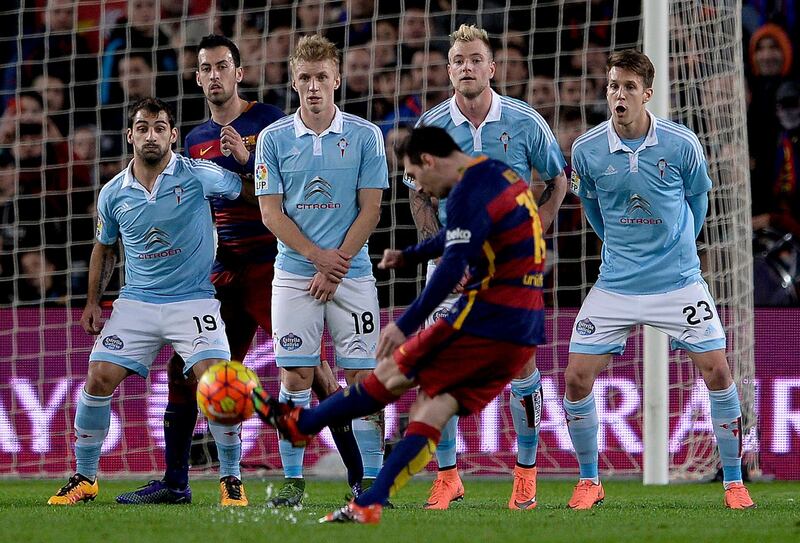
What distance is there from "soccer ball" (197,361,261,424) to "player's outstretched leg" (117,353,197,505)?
1.51 metres

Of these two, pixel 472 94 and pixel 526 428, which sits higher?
pixel 472 94

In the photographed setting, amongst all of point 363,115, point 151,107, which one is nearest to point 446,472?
point 151,107

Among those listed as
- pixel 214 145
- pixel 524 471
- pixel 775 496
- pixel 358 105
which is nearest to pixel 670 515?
pixel 524 471

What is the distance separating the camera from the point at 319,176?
6.73m

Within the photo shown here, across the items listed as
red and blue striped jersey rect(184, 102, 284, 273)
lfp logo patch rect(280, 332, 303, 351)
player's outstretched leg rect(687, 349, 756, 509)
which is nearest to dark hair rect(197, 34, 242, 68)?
red and blue striped jersey rect(184, 102, 284, 273)

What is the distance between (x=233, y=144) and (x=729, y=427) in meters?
3.06

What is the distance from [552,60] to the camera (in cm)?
1076

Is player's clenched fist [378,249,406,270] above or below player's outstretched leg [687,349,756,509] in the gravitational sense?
above

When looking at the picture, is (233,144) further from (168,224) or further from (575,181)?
(575,181)

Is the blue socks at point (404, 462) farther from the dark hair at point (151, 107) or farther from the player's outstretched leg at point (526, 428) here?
the dark hair at point (151, 107)

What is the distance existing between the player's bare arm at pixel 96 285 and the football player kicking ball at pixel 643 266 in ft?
8.55

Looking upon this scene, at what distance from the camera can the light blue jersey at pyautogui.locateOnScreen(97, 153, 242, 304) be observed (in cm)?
703

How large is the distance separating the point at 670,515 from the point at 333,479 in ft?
11.0

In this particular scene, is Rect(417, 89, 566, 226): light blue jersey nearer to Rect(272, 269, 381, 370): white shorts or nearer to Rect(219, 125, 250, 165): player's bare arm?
Rect(272, 269, 381, 370): white shorts
